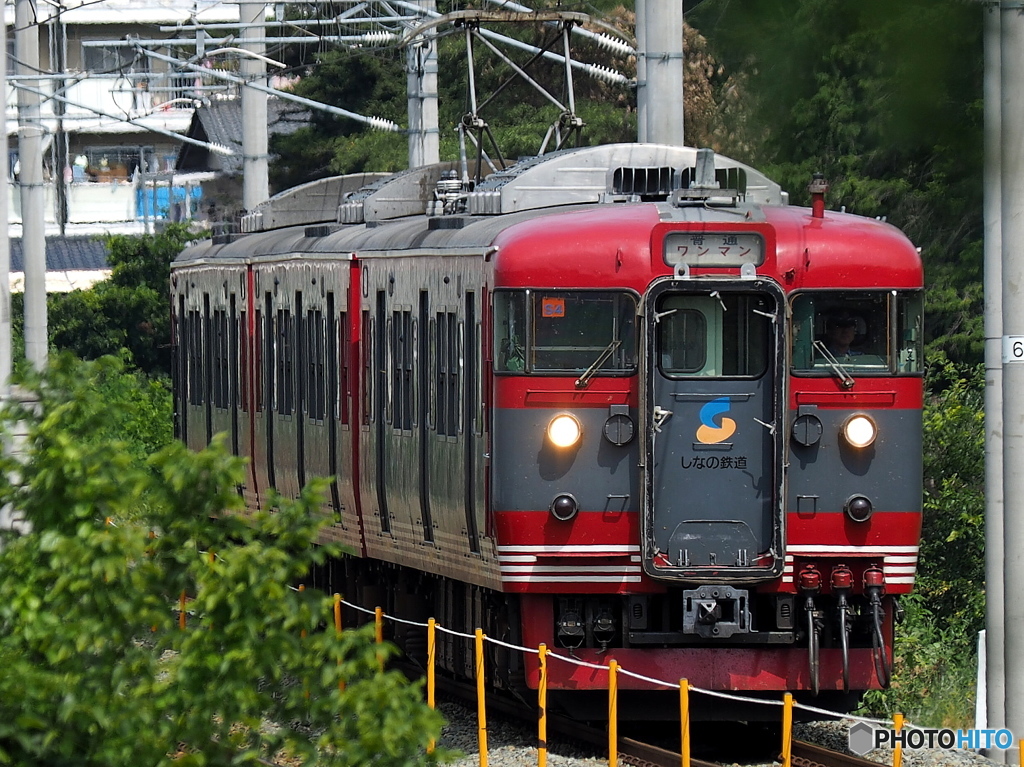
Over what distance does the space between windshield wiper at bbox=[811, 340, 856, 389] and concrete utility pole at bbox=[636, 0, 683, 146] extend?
3875 millimetres

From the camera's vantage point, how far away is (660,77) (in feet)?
47.8

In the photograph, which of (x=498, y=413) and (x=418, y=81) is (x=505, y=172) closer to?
(x=498, y=413)

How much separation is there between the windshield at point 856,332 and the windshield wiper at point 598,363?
955mm

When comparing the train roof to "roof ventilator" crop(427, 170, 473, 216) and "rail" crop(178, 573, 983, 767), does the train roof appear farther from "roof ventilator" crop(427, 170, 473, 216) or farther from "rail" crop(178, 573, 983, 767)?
"rail" crop(178, 573, 983, 767)

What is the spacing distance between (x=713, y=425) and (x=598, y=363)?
69 centimetres

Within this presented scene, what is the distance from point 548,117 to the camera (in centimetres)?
3869

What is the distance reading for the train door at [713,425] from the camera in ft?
35.0

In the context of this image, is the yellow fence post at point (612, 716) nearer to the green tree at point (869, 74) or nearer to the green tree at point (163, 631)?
the green tree at point (163, 631)

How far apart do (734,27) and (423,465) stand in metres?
9.28

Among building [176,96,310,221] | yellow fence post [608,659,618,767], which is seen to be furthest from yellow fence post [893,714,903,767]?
building [176,96,310,221]

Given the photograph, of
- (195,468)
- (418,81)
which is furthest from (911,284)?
(418,81)

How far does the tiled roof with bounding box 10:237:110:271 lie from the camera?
59156 mm

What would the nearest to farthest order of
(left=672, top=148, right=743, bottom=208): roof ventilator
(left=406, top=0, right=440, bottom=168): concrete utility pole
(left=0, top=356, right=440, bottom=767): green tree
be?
1. (left=0, top=356, right=440, bottom=767): green tree
2. (left=672, top=148, right=743, bottom=208): roof ventilator
3. (left=406, top=0, right=440, bottom=168): concrete utility pole

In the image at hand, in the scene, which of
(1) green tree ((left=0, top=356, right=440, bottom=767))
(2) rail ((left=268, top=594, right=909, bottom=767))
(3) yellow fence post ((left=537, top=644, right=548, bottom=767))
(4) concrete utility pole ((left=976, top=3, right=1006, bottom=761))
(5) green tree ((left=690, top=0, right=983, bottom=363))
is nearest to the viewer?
(5) green tree ((left=690, top=0, right=983, bottom=363))
